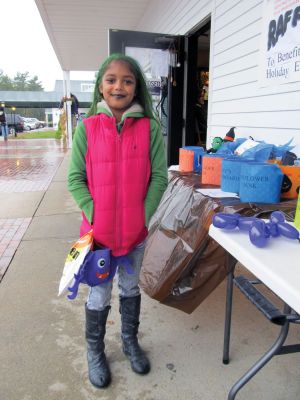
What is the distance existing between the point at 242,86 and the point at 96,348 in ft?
9.49

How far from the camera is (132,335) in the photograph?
2.11 meters

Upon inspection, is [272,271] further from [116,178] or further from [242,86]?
[242,86]

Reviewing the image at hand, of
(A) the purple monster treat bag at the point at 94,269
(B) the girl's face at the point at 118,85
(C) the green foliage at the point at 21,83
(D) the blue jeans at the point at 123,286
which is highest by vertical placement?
(C) the green foliage at the point at 21,83

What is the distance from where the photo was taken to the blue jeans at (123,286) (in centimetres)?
194

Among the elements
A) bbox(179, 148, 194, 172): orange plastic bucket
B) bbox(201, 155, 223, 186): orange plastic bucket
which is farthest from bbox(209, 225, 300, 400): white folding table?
bbox(179, 148, 194, 172): orange plastic bucket

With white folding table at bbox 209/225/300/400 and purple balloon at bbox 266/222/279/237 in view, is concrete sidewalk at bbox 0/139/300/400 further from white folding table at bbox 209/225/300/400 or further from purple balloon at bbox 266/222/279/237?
purple balloon at bbox 266/222/279/237

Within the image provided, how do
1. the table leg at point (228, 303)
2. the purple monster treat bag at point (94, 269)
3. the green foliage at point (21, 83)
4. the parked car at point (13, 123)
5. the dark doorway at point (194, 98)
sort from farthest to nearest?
the green foliage at point (21, 83) → the parked car at point (13, 123) → the dark doorway at point (194, 98) → the table leg at point (228, 303) → the purple monster treat bag at point (94, 269)

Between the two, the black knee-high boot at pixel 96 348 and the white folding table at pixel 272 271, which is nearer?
the white folding table at pixel 272 271

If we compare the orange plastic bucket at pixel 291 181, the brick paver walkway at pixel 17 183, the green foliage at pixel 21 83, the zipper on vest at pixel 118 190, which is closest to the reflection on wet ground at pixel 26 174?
the brick paver walkway at pixel 17 183

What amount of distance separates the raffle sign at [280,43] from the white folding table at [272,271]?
187 cm

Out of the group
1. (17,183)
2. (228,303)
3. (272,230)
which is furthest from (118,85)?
(17,183)

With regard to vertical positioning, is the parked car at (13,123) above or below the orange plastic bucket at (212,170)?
above

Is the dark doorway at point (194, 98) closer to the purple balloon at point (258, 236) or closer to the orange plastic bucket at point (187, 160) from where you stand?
the orange plastic bucket at point (187, 160)

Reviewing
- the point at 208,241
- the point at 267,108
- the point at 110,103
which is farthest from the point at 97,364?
the point at 267,108
